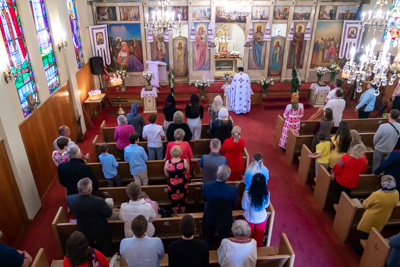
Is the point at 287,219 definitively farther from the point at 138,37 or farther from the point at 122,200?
the point at 138,37

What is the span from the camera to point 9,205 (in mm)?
5434

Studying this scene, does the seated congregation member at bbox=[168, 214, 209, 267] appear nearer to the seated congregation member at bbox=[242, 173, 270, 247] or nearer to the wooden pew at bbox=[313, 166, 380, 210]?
the seated congregation member at bbox=[242, 173, 270, 247]

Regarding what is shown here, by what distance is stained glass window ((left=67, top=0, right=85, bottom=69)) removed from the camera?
30.6ft

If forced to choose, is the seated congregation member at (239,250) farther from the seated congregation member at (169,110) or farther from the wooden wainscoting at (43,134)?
the wooden wainscoting at (43,134)

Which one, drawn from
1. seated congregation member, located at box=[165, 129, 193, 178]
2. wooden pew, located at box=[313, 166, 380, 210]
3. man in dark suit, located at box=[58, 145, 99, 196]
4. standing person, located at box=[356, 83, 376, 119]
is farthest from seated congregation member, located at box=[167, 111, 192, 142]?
standing person, located at box=[356, 83, 376, 119]

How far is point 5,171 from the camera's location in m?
5.42

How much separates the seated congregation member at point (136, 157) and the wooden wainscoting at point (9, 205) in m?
2.10

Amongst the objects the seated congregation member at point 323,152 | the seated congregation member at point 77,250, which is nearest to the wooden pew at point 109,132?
the seated congregation member at point 323,152

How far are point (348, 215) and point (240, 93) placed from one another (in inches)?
246

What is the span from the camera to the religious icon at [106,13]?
11.3 meters

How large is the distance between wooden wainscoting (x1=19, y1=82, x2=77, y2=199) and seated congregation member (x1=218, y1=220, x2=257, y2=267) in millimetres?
4748

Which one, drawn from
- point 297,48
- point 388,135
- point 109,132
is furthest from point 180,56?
point 388,135

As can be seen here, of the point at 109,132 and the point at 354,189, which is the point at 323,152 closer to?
the point at 354,189

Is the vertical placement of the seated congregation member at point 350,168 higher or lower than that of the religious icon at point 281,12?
lower
